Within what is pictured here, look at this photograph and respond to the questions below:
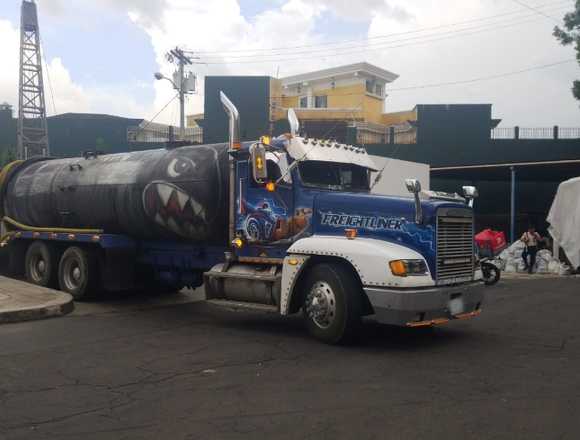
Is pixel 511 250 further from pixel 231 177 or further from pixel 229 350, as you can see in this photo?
pixel 229 350

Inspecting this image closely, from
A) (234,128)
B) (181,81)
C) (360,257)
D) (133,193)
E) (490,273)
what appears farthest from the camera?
(181,81)

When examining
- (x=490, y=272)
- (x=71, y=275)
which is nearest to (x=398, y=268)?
(x=71, y=275)

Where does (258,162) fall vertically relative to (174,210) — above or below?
above

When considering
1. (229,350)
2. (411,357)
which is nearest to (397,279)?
(411,357)

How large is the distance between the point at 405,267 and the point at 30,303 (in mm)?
6166

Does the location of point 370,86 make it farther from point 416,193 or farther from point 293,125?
point 416,193

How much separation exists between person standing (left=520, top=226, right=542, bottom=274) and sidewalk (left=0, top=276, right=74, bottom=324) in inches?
537

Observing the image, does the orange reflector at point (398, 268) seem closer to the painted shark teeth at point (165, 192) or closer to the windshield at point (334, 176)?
the windshield at point (334, 176)

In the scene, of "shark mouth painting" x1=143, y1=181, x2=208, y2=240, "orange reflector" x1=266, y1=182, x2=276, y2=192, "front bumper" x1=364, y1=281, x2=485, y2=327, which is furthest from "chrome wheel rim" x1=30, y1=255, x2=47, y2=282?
"front bumper" x1=364, y1=281, x2=485, y2=327

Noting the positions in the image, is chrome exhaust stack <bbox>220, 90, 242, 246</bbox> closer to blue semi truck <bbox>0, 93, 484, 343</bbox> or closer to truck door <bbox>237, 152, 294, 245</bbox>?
blue semi truck <bbox>0, 93, 484, 343</bbox>

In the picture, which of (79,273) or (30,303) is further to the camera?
(79,273)

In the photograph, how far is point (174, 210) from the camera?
32.8ft

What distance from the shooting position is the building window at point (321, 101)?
163 feet

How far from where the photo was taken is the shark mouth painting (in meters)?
9.73
